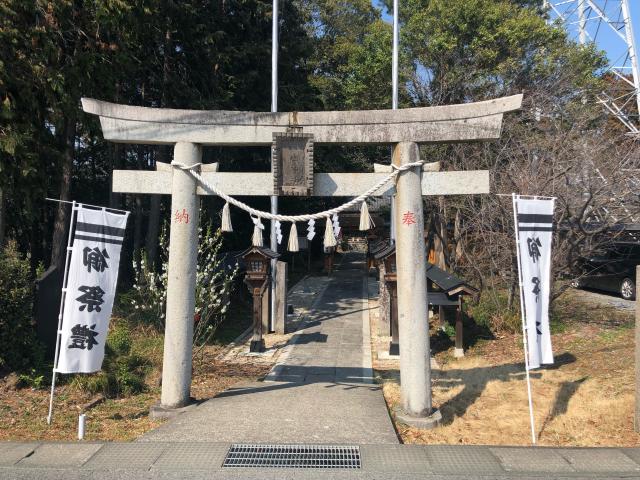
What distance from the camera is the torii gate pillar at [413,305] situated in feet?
20.1

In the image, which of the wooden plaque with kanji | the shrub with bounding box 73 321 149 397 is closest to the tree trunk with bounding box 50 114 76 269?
the shrub with bounding box 73 321 149 397

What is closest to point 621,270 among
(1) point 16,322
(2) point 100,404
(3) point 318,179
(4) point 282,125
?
(3) point 318,179

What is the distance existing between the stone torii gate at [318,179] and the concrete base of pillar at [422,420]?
17mm

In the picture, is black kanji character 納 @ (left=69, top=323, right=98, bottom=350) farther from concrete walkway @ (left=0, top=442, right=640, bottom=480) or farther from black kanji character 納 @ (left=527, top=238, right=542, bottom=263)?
black kanji character 納 @ (left=527, top=238, right=542, bottom=263)

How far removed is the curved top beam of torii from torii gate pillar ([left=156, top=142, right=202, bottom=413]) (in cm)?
31

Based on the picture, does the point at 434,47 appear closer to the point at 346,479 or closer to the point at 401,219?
the point at 401,219

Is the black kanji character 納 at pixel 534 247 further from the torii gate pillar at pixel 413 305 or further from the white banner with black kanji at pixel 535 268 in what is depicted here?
the torii gate pillar at pixel 413 305

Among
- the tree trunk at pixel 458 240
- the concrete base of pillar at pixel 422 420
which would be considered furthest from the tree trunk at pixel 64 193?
the tree trunk at pixel 458 240

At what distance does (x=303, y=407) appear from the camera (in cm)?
656

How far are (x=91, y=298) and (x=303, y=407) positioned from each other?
306 cm

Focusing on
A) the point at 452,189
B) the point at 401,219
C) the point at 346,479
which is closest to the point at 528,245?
the point at 452,189

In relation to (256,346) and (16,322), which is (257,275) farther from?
(16,322)

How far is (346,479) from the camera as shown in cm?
444

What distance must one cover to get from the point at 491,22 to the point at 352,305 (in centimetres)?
1042
